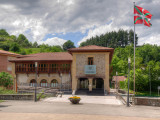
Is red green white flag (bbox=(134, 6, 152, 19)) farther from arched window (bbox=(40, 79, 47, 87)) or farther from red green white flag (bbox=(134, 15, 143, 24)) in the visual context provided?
arched window (bbox=(40, 79, 47, 87))

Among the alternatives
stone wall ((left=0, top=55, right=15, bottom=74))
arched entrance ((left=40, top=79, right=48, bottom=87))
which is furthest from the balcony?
stone wall ((left=0, top=55, right=15, bottom=74))

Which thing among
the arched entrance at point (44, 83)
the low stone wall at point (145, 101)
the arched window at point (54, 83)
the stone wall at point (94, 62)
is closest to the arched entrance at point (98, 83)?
the stone wall at point (94, 62)

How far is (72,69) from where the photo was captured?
105 feet

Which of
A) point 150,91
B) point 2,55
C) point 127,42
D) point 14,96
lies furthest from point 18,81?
point 127,42

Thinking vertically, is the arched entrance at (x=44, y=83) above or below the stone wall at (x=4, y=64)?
below

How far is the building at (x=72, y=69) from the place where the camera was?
30.4 meters

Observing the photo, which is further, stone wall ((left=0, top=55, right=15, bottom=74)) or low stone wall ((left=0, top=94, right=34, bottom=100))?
stone wall ((left=0, top=55, right=15, bottom=74))

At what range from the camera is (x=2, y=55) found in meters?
37.9

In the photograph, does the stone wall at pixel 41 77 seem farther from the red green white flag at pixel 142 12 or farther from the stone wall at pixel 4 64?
the red green white flag at pixel 142 12

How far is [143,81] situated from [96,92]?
1737 centimetres

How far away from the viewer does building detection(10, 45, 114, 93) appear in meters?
30.4

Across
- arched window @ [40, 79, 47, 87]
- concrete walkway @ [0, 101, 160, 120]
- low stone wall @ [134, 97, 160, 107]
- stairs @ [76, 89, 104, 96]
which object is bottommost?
stairs @ [76, 89, 104, 96]

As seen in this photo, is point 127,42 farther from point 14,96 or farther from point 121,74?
point 14,96

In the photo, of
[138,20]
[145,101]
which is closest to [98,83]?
[145,101]
